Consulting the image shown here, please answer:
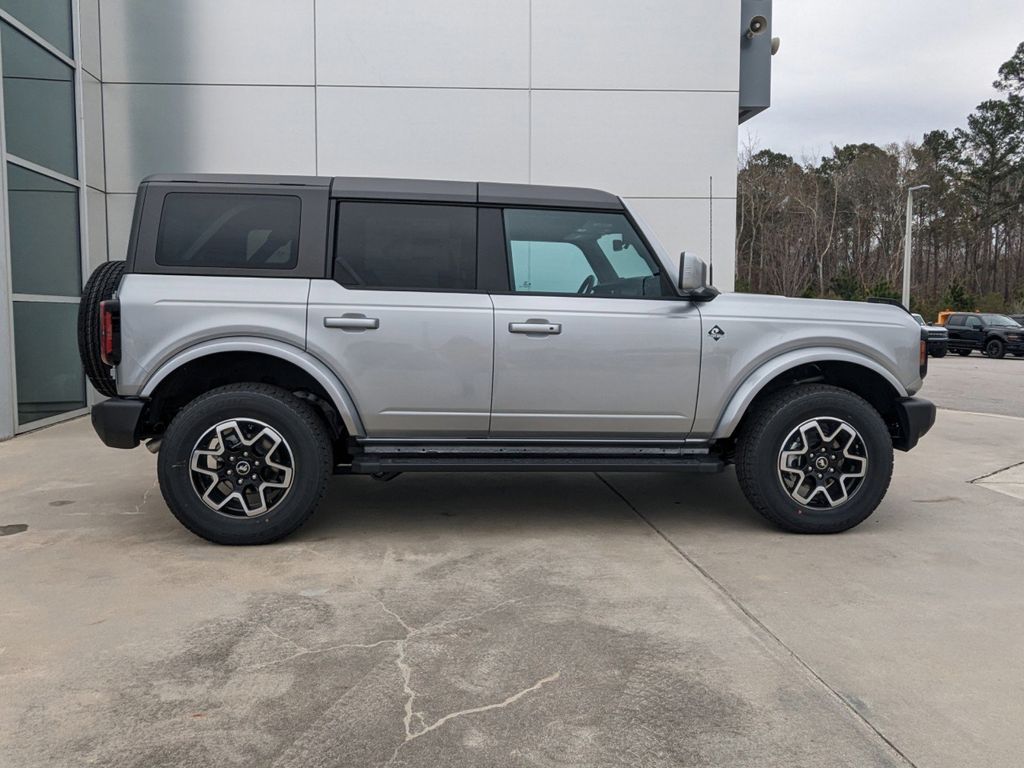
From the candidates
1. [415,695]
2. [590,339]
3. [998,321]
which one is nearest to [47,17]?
[590,339]

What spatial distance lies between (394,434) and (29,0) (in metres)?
7.25

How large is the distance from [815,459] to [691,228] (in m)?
6.24

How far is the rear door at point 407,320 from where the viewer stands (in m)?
4.16

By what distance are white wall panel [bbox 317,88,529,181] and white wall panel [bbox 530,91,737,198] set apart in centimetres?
37

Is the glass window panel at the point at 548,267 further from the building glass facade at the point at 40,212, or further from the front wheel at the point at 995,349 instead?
the front wheel at the point at 995,349

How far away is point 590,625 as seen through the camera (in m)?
3.18

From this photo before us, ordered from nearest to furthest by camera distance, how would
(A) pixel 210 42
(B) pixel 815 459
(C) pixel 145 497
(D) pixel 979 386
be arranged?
(B) pixel 815 459
(C) pixel 145 497
(A) pixel 210 42
(D) pixel 979 386

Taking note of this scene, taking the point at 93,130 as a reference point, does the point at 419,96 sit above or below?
above

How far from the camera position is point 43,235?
850 cm

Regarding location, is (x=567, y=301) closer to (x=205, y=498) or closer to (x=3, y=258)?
(x=205, y=498)

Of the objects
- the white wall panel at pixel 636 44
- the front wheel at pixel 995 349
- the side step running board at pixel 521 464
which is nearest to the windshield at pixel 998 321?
the front wheel at pixel 995 349

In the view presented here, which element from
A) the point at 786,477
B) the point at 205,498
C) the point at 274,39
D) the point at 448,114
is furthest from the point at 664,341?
the point at 274,39

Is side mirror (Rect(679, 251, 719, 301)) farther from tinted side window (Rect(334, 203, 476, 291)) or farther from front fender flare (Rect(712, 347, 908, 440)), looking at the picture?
tinted side window (Rect(334, 203, 476, 291))

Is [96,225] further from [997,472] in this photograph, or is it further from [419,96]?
[997,472]
